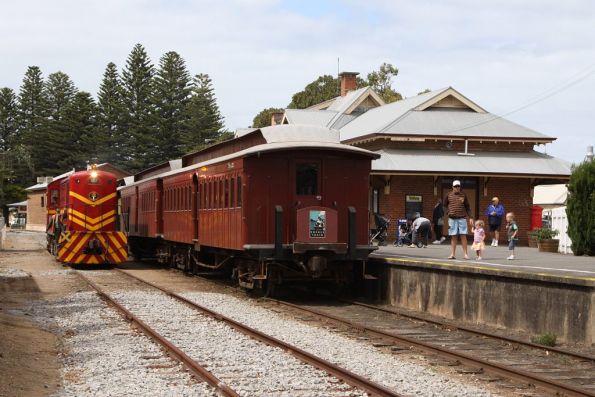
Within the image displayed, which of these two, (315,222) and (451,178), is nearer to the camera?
(315,222)

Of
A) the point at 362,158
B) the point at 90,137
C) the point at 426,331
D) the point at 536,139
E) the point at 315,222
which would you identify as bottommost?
the point at 426,331

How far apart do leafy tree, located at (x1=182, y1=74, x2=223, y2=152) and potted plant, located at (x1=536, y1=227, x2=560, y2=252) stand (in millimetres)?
66895

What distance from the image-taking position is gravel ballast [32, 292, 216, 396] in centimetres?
867

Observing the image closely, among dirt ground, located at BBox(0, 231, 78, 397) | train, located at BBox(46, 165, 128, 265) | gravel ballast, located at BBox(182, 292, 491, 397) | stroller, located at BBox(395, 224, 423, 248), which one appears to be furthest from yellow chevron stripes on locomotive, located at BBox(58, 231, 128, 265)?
gravel ballast, located at BBox(182, 292, 491, 397)

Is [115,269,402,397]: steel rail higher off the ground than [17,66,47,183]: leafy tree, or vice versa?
[17,66,47,183]: leafy tree

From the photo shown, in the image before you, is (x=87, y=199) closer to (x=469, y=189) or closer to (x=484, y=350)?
(x=469, y=189)

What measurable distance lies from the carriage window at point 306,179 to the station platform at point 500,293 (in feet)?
6.92

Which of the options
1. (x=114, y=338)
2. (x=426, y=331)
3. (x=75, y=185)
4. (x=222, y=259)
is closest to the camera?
(x=114, y=338)

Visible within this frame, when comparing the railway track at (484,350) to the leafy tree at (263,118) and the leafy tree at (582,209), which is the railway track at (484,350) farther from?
the leafy tree at (263,118)

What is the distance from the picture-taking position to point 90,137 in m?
101

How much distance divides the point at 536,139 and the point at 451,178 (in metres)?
4.41

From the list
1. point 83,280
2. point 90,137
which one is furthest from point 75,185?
point 90,137

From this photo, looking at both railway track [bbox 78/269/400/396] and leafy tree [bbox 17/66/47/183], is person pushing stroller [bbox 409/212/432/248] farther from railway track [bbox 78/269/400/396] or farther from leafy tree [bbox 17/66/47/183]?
leafy tree [bbox 17/66/47/183]

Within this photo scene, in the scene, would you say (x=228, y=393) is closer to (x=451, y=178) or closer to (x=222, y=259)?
(x=222, y=259)
